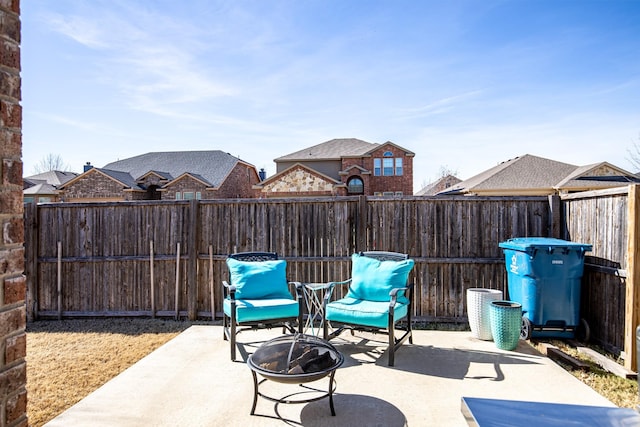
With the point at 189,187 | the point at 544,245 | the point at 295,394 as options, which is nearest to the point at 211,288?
the point at 295,394

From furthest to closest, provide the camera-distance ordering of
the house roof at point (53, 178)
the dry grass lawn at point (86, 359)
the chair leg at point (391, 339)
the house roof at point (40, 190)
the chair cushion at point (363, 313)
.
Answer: the house roof at point (53, 178) < the house roof at point (40, 190) < the chair cushion at point (363, 313) < the chair leg at point (391, 339) < the dry grass lawn at point (86, 359)

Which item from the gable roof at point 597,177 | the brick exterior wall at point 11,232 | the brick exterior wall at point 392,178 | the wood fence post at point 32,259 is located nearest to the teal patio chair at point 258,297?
the brick exterior wall at point 11,232

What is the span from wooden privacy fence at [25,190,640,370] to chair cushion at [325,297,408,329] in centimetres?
150

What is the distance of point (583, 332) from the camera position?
15.1 ft

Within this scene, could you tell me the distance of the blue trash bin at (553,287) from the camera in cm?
448

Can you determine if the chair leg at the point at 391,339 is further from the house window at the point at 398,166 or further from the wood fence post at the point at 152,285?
the house window at the point at 398,166

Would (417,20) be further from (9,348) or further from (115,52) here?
(9,348)

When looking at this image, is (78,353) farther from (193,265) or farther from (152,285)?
(193,265)

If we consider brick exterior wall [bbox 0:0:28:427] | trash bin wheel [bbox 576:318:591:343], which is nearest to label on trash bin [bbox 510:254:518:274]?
trash bin wheel [bbox 576:318:591:343]

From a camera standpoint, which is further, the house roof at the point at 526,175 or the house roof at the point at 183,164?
the house roof at the point at 183,164

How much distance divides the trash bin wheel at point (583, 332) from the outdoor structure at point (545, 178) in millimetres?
11771

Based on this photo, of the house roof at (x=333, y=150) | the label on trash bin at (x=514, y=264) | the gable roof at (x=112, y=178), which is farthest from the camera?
the house roof at (x=333, y=150)

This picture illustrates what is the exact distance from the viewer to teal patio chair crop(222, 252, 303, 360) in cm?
412

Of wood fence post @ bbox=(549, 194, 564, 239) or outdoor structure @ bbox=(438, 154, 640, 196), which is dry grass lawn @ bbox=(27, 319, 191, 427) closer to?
wood fence post @ bbox=(549, 194, 564, 239)
